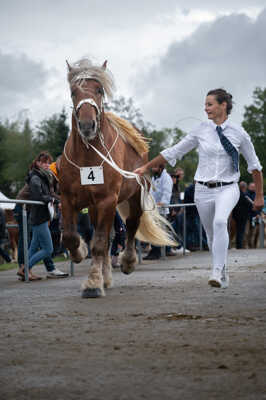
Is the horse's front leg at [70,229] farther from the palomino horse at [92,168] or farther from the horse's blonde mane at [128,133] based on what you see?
the horse's blonde mane at [128,133]

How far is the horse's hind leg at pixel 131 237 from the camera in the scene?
10.5 metres

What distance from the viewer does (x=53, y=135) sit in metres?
75.7

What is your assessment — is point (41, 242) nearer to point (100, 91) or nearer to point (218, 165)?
point (100, 91)

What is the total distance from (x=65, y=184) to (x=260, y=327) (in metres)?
3.87

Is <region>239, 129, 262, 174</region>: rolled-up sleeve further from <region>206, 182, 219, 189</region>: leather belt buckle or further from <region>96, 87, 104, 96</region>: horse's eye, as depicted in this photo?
<region>96, 87, 104, 96</region>: horse's eye

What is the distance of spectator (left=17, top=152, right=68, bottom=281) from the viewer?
11000 millimetres

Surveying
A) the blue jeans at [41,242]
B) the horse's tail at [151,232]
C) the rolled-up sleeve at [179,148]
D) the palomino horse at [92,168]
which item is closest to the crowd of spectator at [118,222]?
the blue jeans at [41,242]

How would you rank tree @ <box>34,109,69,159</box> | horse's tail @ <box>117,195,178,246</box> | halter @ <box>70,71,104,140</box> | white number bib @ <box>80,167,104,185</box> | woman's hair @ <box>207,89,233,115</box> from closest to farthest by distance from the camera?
woman's hair @ <box>207,89,233,115</box> < halter @ <box>70,71,104,140</box> < white number bib @ <box>80,167,104,185</box> < horse's tail @ <box>117,195,178,246</box> < tree @ <box>34,109,69,159</box>

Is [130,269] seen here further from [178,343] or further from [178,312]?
[178,343]

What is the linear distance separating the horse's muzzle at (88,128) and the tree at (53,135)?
177 feet

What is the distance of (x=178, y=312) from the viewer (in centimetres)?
632

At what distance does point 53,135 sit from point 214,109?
68.7m

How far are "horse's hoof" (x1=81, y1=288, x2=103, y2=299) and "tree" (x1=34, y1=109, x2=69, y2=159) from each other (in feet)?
177

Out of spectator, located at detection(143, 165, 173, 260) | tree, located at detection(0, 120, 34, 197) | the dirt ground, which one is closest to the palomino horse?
the dirt ground
